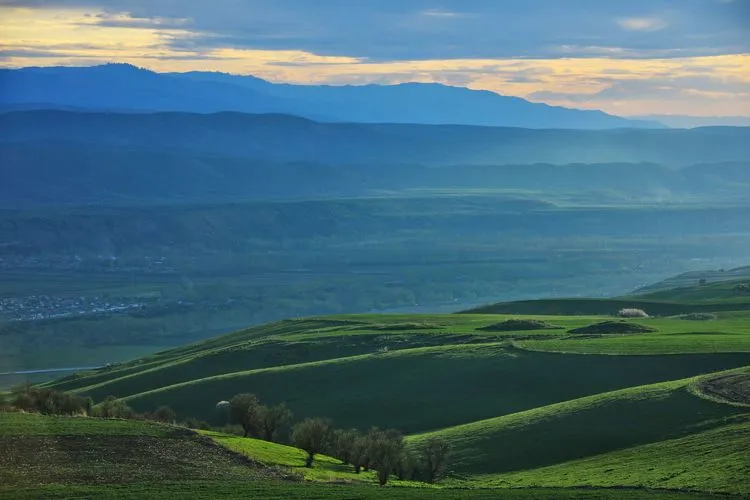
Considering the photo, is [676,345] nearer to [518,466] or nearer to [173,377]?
[518,466]

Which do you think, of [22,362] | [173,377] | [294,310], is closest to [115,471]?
[173,377]

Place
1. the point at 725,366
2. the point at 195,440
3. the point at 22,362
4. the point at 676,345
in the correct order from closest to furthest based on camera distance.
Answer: the point at 195,440 < the point at 725,366 < the point at 676,345 < the point at 22,362

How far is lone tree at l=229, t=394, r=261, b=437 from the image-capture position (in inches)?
2248

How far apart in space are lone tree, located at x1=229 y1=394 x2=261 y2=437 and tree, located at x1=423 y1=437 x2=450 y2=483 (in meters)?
11.4

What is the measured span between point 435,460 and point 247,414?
43.2ft

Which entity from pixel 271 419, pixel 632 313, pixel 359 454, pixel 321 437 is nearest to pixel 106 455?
pixel 321 437

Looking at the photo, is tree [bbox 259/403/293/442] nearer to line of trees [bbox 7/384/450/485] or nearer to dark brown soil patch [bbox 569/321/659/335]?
line of trees [bbox 7/384/450/485]

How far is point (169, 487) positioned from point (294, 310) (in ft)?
457

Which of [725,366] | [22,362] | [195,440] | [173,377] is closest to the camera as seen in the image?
[195,440]

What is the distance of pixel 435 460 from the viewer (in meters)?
47.0

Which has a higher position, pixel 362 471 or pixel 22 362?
pixel 362 471

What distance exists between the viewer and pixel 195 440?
150 feet

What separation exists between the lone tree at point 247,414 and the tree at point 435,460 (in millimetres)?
11441

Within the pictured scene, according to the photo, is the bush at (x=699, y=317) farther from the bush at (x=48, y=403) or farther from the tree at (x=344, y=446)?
the bush at (x=48, y=403)
